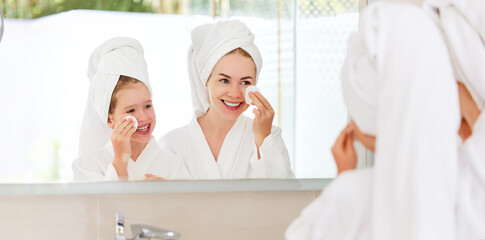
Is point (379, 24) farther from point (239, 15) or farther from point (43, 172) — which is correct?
point (43, 172)

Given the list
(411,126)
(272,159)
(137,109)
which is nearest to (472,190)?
(411,126)

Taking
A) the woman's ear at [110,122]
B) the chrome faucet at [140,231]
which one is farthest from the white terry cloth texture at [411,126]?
the woman's ear at [110,122]

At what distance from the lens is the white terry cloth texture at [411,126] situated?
2.12 feet

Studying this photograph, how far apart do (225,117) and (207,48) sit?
0.54 feet

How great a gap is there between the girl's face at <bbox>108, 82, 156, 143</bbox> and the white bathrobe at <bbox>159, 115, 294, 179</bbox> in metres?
0.04

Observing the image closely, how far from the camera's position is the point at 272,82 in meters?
1.32

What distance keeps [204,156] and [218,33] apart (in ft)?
0.92

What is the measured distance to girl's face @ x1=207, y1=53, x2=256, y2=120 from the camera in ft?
4.19

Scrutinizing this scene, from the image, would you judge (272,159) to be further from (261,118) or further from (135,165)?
(135,165)

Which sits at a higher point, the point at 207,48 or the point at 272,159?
the point at 207,48

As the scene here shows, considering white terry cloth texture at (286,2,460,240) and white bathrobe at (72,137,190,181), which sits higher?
white terry cloth texture at (286,2,460,240)

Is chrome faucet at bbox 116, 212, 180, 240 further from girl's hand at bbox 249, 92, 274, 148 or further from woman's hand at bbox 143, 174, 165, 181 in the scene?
girl's hand at bbox 249, 92, 274, 148

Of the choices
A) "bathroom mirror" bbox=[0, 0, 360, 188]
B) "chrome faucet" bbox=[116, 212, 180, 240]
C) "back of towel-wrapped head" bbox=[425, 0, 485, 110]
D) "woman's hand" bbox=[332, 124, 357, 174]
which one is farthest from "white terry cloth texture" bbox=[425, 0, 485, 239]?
"chrome faucet" bbox=[116, 212, 180, 240]

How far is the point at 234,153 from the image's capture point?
1308mm
